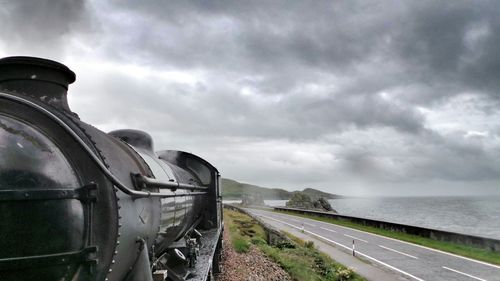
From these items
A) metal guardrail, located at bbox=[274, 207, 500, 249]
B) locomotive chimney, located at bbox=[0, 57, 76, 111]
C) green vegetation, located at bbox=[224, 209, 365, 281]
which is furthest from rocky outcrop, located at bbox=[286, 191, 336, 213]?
locomotive chimney, located at bbox=[0, 57, 76, 111]

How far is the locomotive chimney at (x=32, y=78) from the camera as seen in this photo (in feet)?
12.7

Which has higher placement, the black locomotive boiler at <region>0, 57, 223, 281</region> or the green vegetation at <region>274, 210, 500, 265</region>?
the black locomotive boiler at <region>0, 57, 223, 281</region>

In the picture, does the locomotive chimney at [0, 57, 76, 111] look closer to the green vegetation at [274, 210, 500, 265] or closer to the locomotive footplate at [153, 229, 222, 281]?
the locomotive footplate at [153, 229, 222, 281]

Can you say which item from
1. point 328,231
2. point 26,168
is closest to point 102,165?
point 26,168

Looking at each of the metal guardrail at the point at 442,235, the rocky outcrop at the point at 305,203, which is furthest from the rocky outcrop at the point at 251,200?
the metal guardrail at the point at 442,235

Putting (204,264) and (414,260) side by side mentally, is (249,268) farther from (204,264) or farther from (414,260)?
(414,260)

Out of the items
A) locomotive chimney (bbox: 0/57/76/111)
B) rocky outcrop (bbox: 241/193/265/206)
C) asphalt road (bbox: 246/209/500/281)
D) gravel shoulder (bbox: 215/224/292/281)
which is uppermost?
locomotive chimney (bbox: 0/57/76/111)

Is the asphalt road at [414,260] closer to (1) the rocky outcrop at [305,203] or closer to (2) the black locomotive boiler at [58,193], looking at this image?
(2) the black locomotive boiler at [58,193]

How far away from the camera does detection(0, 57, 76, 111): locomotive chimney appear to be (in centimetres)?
386

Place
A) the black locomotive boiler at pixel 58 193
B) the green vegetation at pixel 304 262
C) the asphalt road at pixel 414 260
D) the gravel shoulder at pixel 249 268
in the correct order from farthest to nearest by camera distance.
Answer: the asphalt road at pixel 414 260, the green vegetation at pixel 304 262, the gravel shoulder at pixel 249 268, the black locomotive boiler at pixel 58 193

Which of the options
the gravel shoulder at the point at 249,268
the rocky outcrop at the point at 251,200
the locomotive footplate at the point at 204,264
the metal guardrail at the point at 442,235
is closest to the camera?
the locomotive footplate at the point at 204,264

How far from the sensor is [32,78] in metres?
3.90

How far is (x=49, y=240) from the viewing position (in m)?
3.11

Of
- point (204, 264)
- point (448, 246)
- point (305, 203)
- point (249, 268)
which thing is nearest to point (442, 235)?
point (448, 246)
